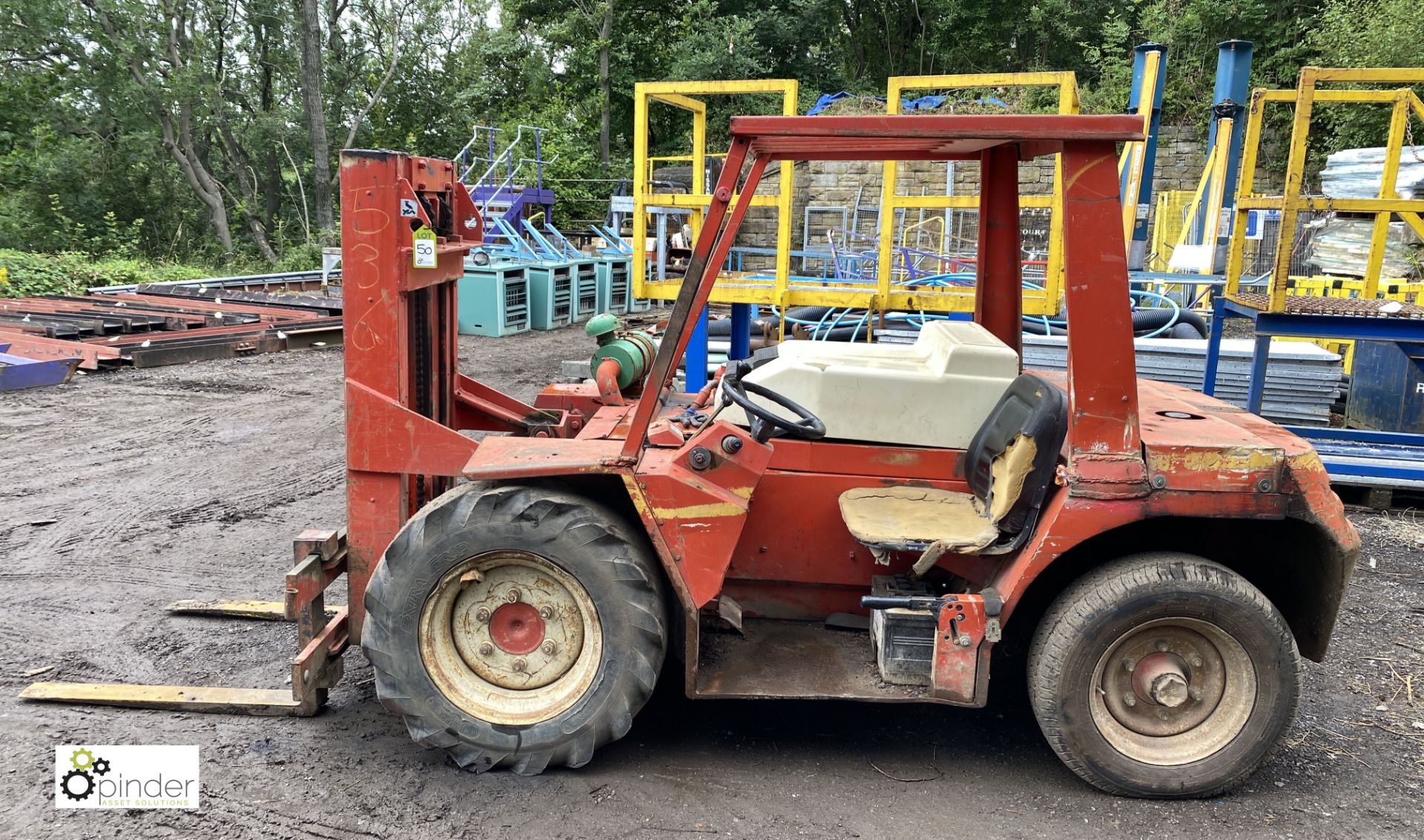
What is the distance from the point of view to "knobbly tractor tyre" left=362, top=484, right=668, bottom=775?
3.38 m

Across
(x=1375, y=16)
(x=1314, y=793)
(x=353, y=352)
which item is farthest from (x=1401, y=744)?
(x=1375, y=16)

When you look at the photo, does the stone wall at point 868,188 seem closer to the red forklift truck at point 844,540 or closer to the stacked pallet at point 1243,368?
the stacked pallet at point 1243,368

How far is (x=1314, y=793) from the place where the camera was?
3516 millimetres

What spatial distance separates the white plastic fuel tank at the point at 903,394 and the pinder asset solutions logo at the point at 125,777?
2.22 metres

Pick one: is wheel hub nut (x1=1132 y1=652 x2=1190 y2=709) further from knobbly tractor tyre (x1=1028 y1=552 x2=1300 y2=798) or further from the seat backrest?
the seat backrest

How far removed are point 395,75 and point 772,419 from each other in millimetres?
28394

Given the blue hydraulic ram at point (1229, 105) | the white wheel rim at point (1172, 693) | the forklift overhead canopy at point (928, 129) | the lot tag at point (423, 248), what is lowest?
the white wheel rim at point (1172, 693)

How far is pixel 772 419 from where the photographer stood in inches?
141

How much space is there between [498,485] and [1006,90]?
823 inches

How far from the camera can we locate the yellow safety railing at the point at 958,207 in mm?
6320

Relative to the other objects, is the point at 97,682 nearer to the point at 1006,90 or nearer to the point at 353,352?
the point at 353,352

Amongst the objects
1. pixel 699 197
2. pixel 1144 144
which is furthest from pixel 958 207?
pixel 1144 144

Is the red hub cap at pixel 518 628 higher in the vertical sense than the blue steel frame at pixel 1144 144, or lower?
lower

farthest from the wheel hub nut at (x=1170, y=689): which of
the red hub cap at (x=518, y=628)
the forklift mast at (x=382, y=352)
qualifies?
the forklift mast at (x=382, y=352)
